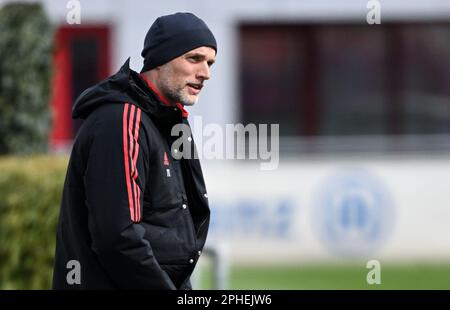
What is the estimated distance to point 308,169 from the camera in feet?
50.6

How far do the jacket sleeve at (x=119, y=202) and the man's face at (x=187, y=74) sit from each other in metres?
0.24

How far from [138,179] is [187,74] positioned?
45 centimetres

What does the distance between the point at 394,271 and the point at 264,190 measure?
1.84 m

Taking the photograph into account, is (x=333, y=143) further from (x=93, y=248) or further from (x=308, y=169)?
(x=93, y=248)

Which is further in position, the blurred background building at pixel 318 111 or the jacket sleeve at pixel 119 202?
the blurred background building at pixel 318 111

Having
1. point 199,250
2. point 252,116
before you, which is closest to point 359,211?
point 252,116

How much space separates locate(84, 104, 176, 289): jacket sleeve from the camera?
431cm

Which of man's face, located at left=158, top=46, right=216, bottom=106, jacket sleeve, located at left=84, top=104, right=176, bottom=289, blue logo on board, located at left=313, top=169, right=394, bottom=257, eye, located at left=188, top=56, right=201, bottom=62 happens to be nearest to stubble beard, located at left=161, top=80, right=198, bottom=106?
man's face, located at left=158, top=46, right=216, bottom=106

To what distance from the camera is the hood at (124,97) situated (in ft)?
14.8

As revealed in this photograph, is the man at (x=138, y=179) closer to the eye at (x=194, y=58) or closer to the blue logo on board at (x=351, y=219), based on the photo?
the eye at (x=194, y=58)

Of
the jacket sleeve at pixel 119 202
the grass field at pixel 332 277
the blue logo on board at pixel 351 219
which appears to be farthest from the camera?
the blue logo on board at pixel 351 219

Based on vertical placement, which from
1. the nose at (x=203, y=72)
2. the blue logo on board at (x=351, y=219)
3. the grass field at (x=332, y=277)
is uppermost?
the blue logo on board at (x=351, y=219)

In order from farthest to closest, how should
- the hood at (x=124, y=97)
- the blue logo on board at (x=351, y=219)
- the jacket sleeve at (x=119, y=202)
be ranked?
the blue logo on board at (x=351, y=219), the hood at (x=124, y=97), the jacket sleeve at (x=119, y=202)

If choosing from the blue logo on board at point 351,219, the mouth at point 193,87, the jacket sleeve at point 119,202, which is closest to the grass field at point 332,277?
the blue logo on board at point 351,219
